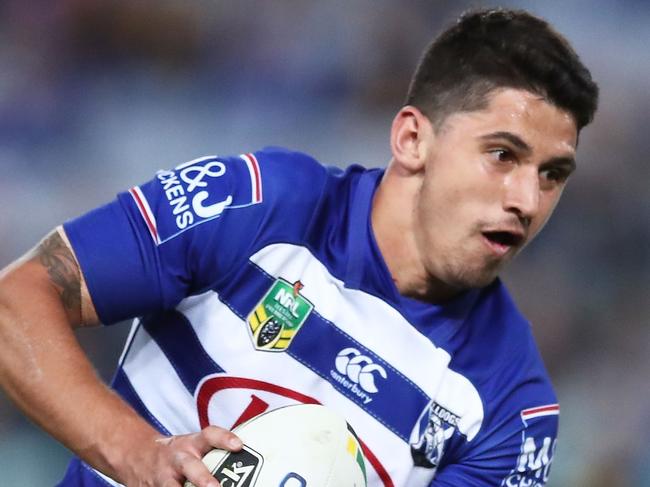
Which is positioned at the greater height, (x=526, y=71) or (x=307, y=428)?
(x=526, y=71)

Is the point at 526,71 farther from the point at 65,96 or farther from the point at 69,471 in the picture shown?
the point at 65,96

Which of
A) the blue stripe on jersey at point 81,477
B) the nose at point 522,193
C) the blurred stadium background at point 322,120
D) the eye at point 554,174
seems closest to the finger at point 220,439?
the blue stripe on jersey at point 81,477

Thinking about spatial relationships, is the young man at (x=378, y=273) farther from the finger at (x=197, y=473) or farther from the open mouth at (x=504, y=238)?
the finger at (x=197, y=473)

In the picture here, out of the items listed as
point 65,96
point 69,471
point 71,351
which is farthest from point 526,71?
point 65,96

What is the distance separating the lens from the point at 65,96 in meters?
4.93

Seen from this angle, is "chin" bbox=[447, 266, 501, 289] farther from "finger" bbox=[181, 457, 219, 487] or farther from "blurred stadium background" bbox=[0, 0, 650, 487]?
"blurred stadium background" bbox=[0, 0, 650, 487]

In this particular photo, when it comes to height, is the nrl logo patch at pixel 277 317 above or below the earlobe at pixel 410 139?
below

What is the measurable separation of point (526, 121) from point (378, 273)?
1.61 feet

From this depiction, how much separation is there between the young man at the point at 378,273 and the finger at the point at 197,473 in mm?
494

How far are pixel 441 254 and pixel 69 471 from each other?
1.05 meters

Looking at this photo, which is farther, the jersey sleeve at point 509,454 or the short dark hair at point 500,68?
the jersey sleeve at point 509,454

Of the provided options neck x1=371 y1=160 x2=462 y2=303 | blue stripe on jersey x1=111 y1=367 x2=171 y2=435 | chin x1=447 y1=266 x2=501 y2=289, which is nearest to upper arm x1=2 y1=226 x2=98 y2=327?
blue stripe on jersey x1=111 y1=367 x2=171 y2=435

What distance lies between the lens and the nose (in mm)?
2391

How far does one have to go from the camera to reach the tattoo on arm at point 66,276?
219 centimetres
